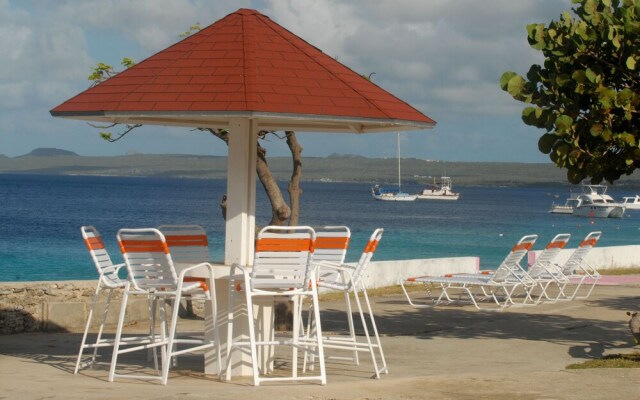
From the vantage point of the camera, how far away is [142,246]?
26.9ft

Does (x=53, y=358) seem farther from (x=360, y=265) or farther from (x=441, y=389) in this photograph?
(x=441, y=389)

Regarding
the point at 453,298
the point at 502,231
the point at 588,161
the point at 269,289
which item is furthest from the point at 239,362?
the point at 502,231

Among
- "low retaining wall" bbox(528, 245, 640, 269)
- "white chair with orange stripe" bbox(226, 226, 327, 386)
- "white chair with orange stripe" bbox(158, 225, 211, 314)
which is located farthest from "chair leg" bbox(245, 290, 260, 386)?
"low retaining wall" bbox(528, 245, 640, 269)

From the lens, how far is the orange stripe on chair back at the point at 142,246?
815 cm

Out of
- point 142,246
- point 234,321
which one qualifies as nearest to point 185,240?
point 234,321

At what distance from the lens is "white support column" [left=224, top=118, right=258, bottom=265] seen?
29.1 feet

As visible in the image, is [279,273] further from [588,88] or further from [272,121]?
[588,88]

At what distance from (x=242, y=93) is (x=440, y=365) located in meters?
3.19

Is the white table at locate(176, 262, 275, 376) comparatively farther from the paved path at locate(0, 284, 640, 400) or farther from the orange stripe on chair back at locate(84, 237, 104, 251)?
the orange stripe on chair back at locate(84, 237, 104, 251)

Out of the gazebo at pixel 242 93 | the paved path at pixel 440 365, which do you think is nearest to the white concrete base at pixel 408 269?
the paved path at pixel 440 365

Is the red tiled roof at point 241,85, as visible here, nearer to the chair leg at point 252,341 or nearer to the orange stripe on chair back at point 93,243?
the orange stripe on chair back at point 93,243

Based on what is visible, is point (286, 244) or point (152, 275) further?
point (152, 275)

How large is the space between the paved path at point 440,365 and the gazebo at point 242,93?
5.02 feet

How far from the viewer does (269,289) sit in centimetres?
819
